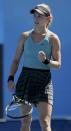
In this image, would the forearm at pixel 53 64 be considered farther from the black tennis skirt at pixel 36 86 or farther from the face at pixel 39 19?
the face at pixel 39 19

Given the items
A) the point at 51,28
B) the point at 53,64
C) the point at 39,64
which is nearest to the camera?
the point at 53,64

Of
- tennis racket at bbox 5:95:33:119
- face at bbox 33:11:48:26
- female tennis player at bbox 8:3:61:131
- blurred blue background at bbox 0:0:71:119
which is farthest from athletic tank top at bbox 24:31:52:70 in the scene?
blurred blue background at bbox 0:0:71:119

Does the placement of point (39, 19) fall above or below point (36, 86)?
above

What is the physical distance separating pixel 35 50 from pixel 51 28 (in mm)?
1844

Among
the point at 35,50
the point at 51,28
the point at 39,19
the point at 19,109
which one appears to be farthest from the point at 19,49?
the point at 51,28

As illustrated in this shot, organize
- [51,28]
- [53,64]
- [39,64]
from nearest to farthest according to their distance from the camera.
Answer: [53,64] → [39,64] → [51,28]

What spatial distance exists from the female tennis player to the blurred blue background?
1679 millimetres

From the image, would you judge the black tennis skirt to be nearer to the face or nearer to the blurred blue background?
the face

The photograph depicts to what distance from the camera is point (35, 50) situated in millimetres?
4676

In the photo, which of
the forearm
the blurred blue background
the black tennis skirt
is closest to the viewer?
the forearm

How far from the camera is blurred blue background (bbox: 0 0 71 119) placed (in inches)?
252

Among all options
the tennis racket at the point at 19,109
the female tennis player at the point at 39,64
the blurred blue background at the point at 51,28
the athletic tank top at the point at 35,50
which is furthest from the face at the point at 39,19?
the blurred blue background at the point at 51,28

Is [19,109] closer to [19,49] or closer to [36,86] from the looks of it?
[36,86]

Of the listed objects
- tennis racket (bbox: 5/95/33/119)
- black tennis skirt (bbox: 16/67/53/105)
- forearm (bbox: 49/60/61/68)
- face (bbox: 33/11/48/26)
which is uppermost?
face (bbox: 33/11/48/26)
